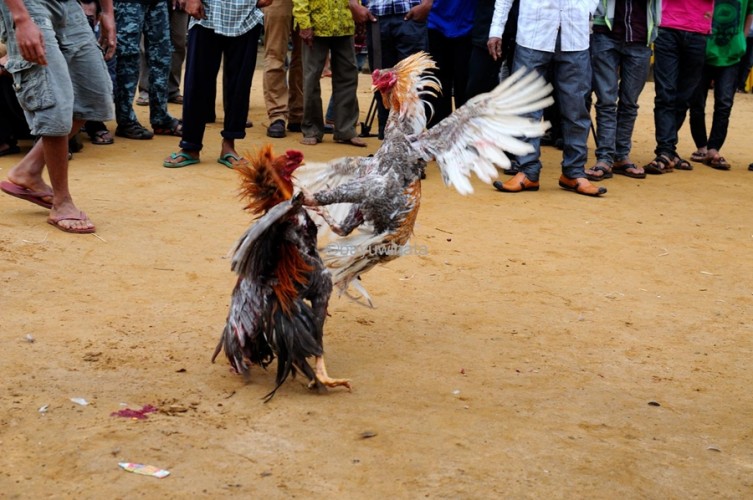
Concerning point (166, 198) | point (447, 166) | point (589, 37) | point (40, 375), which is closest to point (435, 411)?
point (447, 166)

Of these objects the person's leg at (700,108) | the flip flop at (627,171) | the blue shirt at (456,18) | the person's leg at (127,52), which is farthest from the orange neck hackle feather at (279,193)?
the person's leg at (700,108)

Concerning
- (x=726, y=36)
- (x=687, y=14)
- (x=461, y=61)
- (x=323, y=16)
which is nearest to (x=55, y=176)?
(x=323, y=16)

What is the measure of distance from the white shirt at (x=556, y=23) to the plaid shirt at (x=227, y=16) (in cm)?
226

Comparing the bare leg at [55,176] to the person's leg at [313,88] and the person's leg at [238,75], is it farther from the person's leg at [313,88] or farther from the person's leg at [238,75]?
the person's leg at [313,88]

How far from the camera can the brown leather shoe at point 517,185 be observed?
7938 mm

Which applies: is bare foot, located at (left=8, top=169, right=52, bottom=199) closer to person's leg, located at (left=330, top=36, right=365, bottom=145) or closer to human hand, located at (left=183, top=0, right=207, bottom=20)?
human hand, located at (left=183, top=0, right=207, bottom=20)

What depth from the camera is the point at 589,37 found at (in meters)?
7.80

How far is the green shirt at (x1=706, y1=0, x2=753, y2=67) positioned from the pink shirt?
1.50ft

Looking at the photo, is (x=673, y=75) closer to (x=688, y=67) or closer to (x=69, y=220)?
(x=688, y=67)

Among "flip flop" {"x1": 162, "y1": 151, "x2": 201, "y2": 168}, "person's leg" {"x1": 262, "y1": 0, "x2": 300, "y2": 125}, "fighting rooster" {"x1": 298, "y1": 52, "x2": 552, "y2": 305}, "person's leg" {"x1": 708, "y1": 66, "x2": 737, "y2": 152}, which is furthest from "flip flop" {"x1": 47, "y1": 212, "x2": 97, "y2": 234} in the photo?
"person's leg" {"x1": 708, "y1": 66, "x2": 737, "y2": 152}

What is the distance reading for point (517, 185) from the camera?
795cm

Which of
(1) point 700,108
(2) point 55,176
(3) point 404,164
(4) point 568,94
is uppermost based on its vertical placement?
(3) point 404,164

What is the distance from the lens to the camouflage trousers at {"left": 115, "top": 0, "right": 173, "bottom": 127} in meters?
8.67

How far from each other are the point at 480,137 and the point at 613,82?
4.24 m
